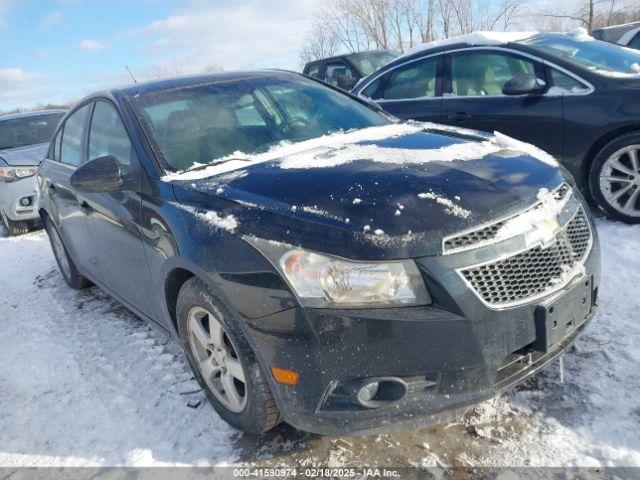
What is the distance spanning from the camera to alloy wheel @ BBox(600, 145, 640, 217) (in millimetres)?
4109

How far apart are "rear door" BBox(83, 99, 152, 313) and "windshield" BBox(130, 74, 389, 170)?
20 cm

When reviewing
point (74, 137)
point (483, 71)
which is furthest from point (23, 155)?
point (483, 71)

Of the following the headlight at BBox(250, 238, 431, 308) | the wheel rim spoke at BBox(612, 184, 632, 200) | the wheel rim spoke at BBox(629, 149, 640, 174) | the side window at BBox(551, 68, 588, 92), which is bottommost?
the wheel rim spoke at BBox(612, 184, 632, 200)

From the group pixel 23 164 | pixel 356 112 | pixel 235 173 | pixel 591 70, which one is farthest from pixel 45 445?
pixel 23 164

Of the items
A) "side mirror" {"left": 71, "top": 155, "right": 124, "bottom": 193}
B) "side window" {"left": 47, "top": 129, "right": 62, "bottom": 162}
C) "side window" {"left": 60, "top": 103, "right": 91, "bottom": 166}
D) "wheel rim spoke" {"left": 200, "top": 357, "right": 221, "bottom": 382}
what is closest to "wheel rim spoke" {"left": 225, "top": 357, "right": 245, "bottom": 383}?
"wheel rim spoke" {"left": 200, "top": 357, "right": 221, "bottom": 382}

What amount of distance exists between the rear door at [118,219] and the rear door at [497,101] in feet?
10.4

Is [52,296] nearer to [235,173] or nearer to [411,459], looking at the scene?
[235,173]

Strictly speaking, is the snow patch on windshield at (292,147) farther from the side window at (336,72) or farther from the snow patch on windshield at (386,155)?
the side window at (336,72)

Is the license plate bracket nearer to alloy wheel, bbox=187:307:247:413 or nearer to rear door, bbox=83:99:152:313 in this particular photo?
alloy wheel, bbox=187:307:247:413

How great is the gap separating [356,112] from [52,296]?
121 inches

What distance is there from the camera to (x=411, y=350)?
186cm

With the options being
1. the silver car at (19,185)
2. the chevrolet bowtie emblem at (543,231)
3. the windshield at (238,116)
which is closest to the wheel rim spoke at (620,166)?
the windshield at (238,116)

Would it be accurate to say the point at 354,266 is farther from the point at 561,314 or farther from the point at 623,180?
the point at 623,180

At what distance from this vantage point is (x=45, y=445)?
102 inches
